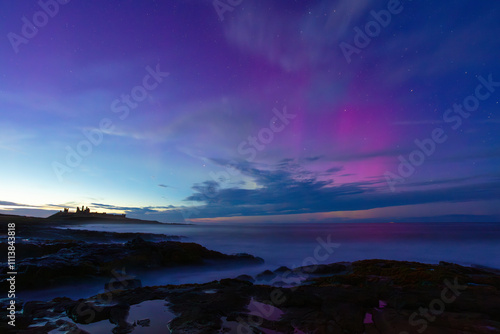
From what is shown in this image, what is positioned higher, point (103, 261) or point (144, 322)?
point (103, 261)

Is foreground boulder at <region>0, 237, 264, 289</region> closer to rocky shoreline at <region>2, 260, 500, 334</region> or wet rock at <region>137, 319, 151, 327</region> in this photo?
rocky shoreline at <region>2, 260, 500, 334</region>

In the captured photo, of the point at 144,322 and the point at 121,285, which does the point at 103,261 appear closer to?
the point at 121,285

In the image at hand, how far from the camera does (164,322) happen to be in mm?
6539

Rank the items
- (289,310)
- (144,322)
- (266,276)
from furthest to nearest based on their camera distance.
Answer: (266,276) → (289,310) → (144,322)

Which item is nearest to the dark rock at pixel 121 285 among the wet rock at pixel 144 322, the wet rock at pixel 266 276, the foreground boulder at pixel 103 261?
the foreground boulder at pixel 103 261

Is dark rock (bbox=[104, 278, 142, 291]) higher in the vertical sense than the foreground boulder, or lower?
lower

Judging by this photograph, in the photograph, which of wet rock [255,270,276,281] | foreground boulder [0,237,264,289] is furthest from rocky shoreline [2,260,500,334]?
wet rock [255,270,276,281]

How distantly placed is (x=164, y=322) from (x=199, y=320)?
3.33 feet

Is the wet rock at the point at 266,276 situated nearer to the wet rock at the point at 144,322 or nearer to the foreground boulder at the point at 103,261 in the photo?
the foreground boulder at the point at 103,261

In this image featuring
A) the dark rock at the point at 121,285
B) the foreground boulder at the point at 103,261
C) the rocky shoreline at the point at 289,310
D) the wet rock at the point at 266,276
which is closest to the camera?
the rocky shoreline at the point at 289,310

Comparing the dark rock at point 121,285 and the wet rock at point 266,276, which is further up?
the dark rock at point 121,285

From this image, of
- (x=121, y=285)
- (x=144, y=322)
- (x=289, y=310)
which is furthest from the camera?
(x=121, y=285)

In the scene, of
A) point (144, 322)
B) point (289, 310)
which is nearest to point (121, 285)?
point (144, 322)

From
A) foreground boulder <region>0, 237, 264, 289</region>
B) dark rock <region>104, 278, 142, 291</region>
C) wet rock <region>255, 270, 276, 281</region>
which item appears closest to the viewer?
dark rock <region>104, 278, 142, 291</region>
